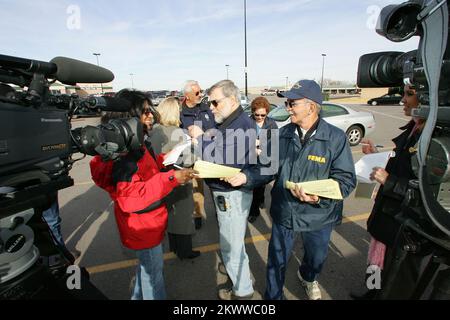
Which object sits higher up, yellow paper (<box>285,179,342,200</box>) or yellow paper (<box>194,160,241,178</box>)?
yellow paper (<box>194,160,241,178</box>)

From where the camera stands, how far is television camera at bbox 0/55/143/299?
3.08ft

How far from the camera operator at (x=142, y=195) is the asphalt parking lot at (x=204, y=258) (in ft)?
1.34

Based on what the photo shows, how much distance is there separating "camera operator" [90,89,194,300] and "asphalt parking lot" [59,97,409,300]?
16.1 inches

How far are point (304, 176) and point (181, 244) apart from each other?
1637 mm

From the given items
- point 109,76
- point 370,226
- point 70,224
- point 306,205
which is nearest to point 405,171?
point 370,226

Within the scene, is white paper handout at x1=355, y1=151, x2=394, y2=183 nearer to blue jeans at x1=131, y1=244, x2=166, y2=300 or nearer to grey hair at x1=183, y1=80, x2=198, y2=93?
blue jeans at x1=131, y1=244, x2=166, y2=300

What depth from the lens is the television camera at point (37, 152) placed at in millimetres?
939

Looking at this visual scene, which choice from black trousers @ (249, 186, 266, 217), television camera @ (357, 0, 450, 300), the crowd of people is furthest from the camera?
black trousers @ (249, 186, 266, 217)

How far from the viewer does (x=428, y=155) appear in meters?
0.98

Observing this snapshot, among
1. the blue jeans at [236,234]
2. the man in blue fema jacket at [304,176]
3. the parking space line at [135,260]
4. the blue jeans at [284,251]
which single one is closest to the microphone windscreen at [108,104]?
the man in blue fema jacket at [304,176]

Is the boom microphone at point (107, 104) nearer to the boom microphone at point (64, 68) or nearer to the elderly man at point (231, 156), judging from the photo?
the boom microphone at point (64, 68)

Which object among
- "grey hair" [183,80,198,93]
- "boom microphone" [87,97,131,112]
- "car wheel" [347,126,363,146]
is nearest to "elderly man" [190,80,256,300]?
"boom microphone" [87,97,131,112]

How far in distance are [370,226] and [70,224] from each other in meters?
3.84

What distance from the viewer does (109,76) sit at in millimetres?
1567
